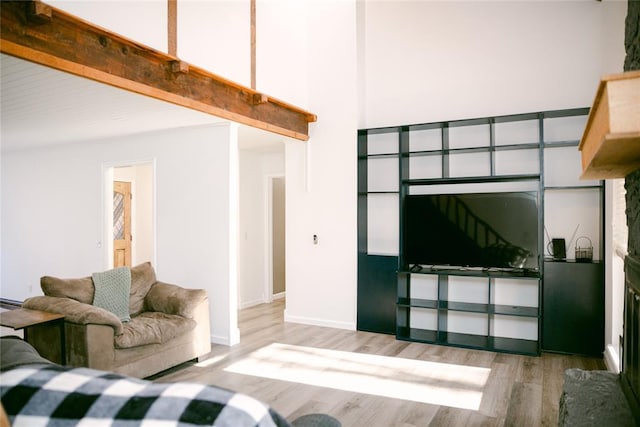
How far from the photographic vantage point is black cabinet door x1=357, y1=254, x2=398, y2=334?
5.17m

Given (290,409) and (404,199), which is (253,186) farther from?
(290,409)

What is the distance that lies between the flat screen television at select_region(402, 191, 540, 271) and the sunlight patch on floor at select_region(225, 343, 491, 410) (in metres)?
1.20

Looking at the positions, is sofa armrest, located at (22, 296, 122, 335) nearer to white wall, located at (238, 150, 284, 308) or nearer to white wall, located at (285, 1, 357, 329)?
white wall, located at (285, 1, 357, 329)

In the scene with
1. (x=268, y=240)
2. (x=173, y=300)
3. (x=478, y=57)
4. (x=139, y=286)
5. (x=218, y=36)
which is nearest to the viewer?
(x=218, y=36)

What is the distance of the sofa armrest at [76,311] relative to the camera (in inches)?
131

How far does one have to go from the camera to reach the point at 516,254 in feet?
14.6

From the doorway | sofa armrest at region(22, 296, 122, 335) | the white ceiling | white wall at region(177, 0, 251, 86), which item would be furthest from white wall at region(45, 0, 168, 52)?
the doorway

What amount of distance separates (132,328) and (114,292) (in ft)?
1.85

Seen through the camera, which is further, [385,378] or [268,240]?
[268,240]

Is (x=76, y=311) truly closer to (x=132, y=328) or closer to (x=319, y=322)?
(x=132, y=328)

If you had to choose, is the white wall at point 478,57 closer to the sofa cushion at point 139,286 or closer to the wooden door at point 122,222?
the sofa cushion at point 139,286

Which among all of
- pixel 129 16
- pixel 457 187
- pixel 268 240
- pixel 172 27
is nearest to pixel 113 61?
pixel 129 16

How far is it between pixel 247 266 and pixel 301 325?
1636 millimetres

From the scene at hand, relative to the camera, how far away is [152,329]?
3.73m
